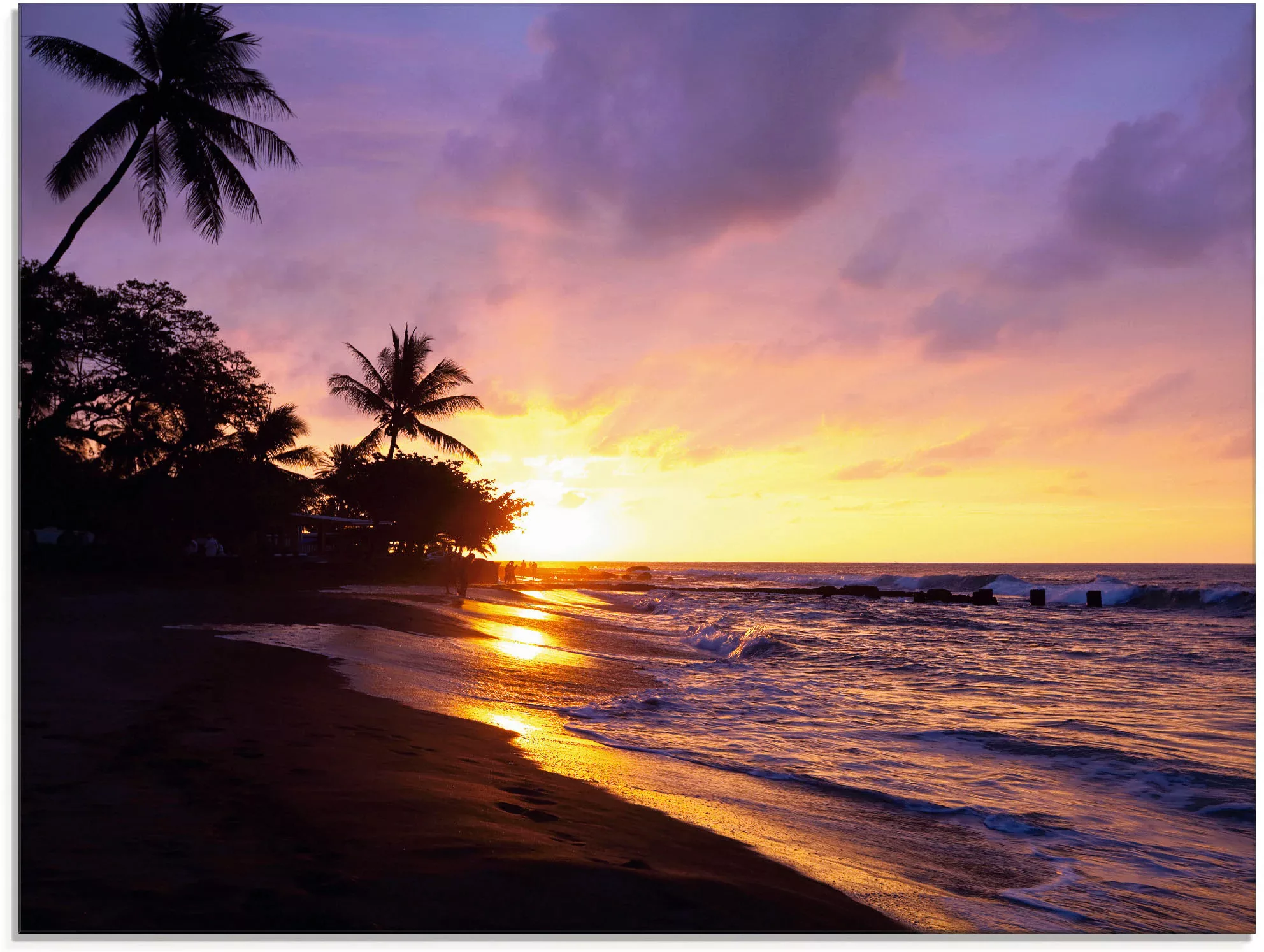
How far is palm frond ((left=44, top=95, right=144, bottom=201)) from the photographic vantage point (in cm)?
772

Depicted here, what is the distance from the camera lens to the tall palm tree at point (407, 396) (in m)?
33.9

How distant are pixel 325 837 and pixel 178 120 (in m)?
13.4

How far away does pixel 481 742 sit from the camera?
18.9ft

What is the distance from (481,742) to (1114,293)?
6.17 metres

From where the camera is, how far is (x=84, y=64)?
7.26 m

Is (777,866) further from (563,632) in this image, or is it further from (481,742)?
(563,632)

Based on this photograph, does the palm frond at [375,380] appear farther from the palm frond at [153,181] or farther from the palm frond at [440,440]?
the palm frond at [153,181]

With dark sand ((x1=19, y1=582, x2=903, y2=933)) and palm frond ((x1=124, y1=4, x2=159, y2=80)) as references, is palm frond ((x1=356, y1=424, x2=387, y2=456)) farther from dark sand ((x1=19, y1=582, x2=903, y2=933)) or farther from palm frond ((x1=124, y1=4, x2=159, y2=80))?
dark sand ((x1=19, y1=582, x2=903, y2=933))

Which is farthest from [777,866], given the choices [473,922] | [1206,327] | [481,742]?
[1206,327]

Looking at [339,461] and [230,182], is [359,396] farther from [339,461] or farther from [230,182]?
[230,182]

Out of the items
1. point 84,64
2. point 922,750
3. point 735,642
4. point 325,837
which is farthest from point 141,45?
point 735,642

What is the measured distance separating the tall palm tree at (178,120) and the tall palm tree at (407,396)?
20524mm

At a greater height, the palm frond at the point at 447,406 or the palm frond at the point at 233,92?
the palm frond at the point at 233,92

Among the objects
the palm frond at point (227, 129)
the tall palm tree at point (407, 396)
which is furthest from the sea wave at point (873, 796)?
the tall palm tree at point (407, 396)
